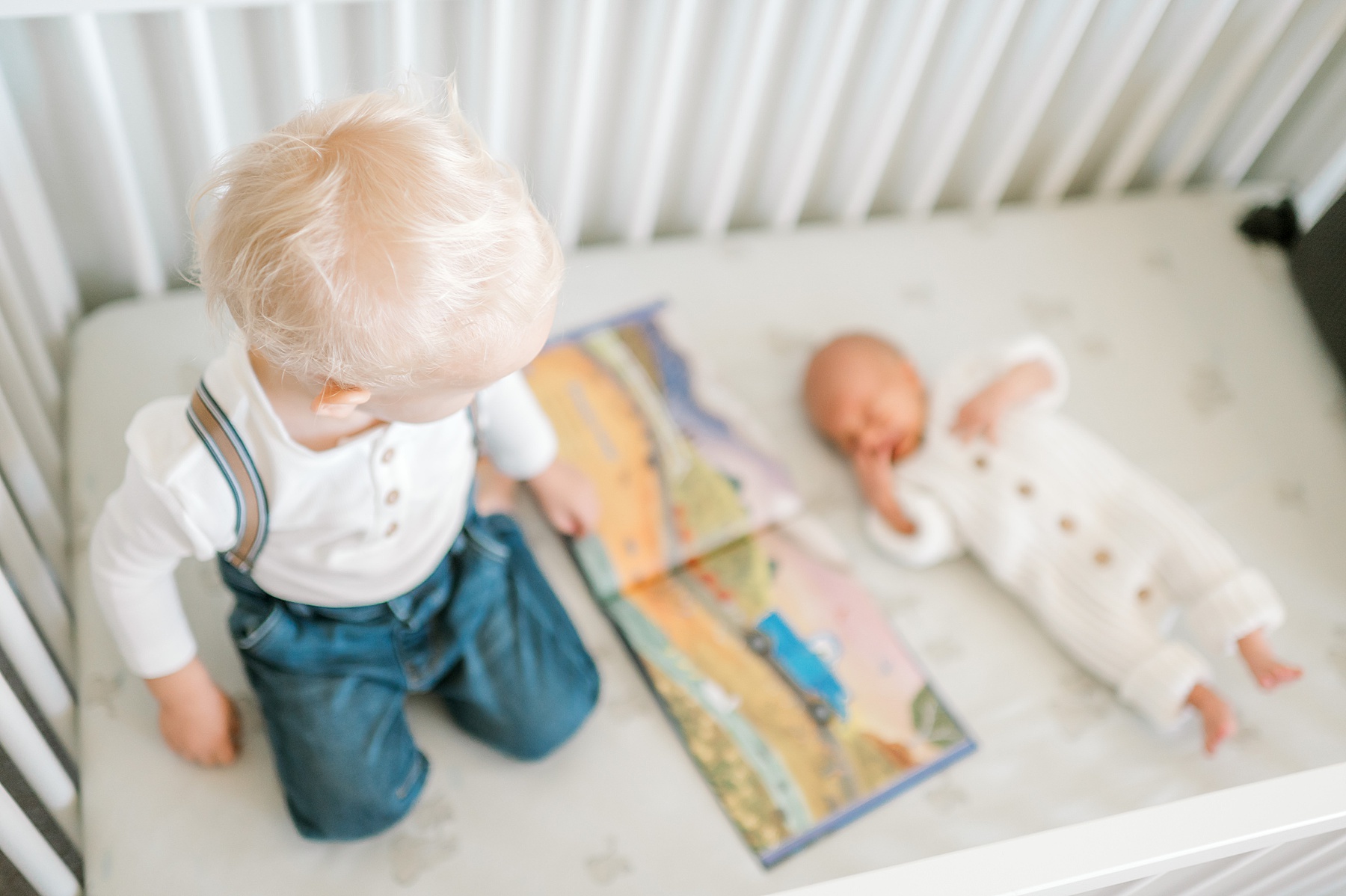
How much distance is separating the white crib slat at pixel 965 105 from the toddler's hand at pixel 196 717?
2.99 feet

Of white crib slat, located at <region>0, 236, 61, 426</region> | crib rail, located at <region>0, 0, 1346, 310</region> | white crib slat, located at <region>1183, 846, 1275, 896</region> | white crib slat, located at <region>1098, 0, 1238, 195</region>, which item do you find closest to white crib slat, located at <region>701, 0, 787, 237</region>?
crib rail, located at <region>0, 0, 1346, 310</region>

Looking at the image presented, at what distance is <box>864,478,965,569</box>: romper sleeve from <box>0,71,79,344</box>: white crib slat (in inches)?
30.4

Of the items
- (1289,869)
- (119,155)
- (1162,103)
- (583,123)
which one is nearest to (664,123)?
(583,123)

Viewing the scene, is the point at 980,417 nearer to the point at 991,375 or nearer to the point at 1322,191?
the point at 991,375

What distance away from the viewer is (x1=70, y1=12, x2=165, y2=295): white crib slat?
77cm

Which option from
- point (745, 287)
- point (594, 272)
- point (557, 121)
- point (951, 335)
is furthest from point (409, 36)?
point (951, 335)

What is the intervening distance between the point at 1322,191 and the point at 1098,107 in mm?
313

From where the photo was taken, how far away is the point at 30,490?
2.60 ft

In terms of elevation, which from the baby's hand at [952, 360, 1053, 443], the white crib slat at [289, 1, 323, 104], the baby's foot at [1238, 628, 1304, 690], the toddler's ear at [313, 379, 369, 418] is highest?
the toddler's ear at [313, 379, 369, 418]

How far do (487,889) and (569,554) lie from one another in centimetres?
30

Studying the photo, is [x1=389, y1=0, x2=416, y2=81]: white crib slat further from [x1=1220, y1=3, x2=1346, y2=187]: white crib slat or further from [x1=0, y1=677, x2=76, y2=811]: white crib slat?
[x1=1220, y1=3, x2=1346, y2=187]: white crib slat

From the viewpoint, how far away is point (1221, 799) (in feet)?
1.90

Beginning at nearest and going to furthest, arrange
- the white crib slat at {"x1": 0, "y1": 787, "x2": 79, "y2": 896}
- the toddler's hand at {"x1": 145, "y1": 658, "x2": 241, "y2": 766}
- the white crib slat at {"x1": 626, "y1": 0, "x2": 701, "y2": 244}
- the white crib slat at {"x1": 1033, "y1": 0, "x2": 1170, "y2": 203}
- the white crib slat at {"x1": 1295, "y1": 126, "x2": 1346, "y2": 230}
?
1. the white crib slat at {"x1": 0, "y1": 787, "x2": 79, "y2": 896}
2. the toddler's hand at {"x1": 145, "y1": 658, "x2": 241, "y2": 766}
3. the white crib slat at {"x1": 626, "y1": 0, "x2": 701, "y2": 244}
4. the white crib slat at {"x1": 1033, "y1": 0, "x2": 1170, "y2": 203}
5. the white crib slat at {"x1": 1295, "y1": 126, "x2": 1346, "y2": 230}

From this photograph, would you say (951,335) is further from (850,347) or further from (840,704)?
(840,704)
